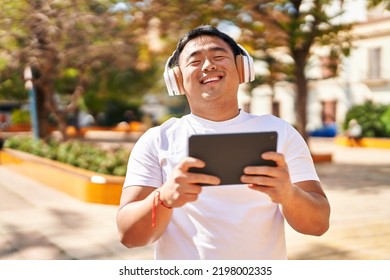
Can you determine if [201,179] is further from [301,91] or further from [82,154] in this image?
[301,91]

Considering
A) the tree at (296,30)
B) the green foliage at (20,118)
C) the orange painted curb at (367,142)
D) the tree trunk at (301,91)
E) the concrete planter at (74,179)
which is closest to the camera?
the concrete planter at (74,179)

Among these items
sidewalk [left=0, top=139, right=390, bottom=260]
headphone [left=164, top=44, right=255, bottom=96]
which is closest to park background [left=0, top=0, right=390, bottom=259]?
sidewalk [left=0, top=139, right=390, bottom=260]

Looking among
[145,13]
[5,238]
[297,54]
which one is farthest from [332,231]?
[297,54]

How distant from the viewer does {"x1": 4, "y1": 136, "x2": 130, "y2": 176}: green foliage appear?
10.3m

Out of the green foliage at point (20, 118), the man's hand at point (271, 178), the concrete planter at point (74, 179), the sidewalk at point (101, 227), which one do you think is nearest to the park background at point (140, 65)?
the sidewalk at point (101, 227)

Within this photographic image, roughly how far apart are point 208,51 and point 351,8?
2927cm

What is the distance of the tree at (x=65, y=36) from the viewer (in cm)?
1093

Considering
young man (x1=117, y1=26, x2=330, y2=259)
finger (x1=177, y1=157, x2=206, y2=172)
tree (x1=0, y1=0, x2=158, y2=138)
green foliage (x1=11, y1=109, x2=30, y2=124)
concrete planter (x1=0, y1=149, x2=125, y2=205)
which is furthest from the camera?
green foliage (x1=11, y1=109, x2=30, y2=124)

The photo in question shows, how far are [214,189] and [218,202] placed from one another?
0.06 m

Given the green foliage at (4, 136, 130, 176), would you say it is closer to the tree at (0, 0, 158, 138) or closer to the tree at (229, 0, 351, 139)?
the tree at (0, 0, 158, 138)

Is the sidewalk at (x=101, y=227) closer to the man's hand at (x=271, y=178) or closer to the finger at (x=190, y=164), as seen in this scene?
the man's hand at (x=271, y=178)

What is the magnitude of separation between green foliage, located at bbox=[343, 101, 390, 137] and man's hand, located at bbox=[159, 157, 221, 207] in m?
22.3

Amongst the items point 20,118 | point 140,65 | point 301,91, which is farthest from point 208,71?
point 20,118

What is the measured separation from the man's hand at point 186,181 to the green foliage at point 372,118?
22.3 m
